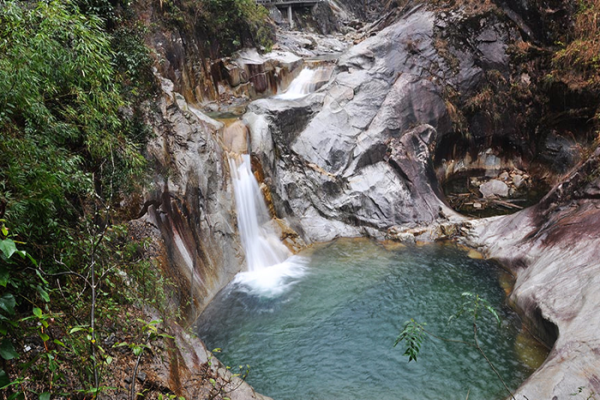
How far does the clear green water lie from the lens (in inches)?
273

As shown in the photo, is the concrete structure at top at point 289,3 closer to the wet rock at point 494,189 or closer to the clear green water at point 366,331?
the wet rock at point 494,189

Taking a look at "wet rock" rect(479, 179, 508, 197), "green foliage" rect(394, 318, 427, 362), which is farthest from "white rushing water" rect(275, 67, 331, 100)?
"green foliage" rect(394, 318, 427, 362)

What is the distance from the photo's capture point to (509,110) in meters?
17.0

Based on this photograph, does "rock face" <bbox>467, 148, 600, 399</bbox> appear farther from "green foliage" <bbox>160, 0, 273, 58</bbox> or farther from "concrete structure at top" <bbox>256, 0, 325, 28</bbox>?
"concrete structure at top" <bbox>256, 0, 325, 28</bbox>

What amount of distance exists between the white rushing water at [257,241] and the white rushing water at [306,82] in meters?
6.90

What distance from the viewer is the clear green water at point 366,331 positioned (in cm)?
694

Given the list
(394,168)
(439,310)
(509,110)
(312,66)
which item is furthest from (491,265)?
(312,66)

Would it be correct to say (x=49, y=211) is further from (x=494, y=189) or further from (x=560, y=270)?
(x=494, y=189)

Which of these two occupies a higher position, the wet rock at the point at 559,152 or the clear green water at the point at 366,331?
the wet rock at the point at 559,152

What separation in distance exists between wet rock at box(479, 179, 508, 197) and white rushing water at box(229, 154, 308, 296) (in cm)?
957

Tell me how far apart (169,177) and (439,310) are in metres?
8.11

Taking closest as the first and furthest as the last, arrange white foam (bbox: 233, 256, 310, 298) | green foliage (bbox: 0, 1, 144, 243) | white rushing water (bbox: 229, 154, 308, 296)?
green foliage (bbox: 0, 1, 144, 243) < white foam (bbox: 233, 256, 310, 298) < white rushing water (bbox: 229, 154, 308, 296)

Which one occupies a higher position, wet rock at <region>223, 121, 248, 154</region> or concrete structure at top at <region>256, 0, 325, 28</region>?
concrete structure at top at <region>256, 0, 325, 28</region>

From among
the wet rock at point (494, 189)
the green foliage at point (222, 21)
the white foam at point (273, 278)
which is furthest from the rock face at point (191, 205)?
the wet rock at point (494, 189)
